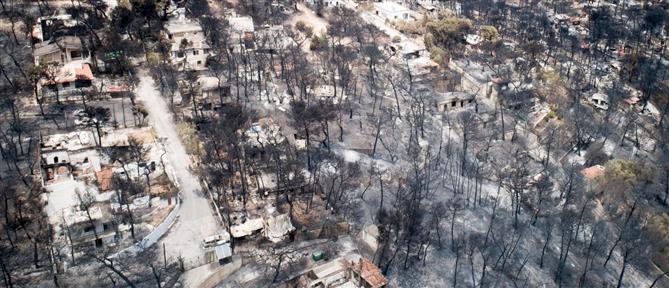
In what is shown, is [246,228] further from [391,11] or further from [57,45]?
[391,11]

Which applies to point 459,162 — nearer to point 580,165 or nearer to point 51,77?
point 580,165

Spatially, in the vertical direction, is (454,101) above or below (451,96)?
below

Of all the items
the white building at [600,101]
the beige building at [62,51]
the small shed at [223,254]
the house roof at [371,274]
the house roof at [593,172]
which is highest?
the beige building at [62,51]

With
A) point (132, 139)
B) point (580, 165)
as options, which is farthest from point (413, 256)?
point (132, 139)

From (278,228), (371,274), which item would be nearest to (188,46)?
(278,228)

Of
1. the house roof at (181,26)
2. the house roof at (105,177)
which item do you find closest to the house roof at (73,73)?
the house roof at (181,26)

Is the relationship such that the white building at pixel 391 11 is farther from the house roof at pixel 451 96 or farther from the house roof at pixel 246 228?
the house roof at pixel 246 228

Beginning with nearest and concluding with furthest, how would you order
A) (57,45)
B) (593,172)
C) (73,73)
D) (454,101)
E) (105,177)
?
(105,177) < (593,172) < (73,73) < (454,101) < (57,45)
